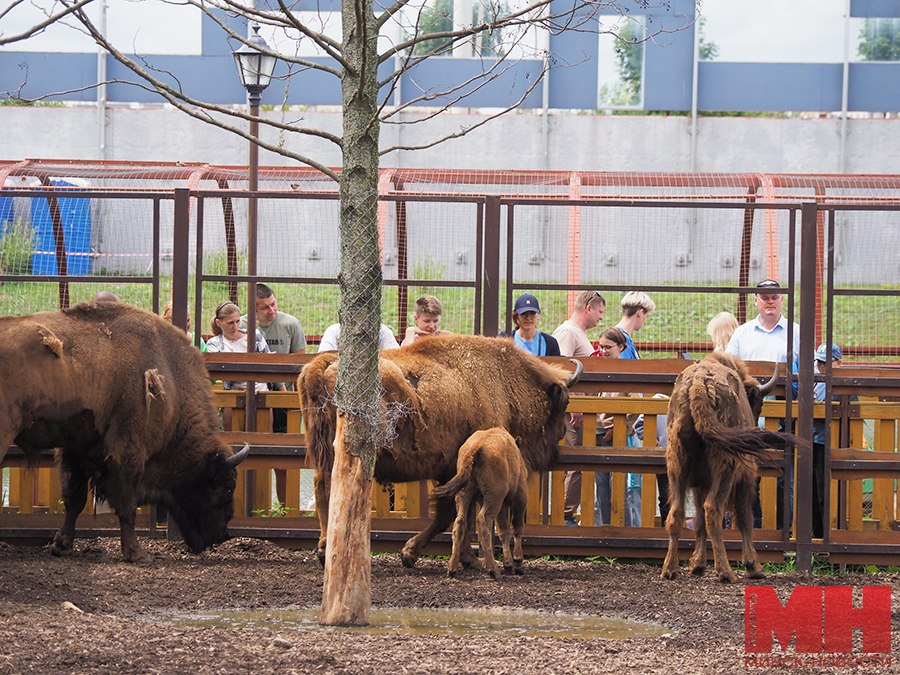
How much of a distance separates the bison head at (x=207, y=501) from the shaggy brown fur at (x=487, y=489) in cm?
173

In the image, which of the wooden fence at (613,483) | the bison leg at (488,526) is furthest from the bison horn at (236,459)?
the bison leg at (488,526)

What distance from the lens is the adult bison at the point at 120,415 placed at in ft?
20.6

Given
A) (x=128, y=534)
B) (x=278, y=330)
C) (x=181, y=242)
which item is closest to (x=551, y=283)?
(x=278, y=330)

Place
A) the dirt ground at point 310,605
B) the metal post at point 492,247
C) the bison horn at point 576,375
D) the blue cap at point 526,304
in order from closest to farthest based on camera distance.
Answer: the dirt ground at point 310,605
the bison horn at point 576,375
the metal post at point 492,247
the blue cap at point 526,304

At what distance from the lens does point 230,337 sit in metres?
8.42

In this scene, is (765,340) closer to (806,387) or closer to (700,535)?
(806,387)

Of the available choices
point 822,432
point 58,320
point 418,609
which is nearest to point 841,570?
point 822,432

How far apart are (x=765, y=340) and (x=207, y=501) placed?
4545 mm

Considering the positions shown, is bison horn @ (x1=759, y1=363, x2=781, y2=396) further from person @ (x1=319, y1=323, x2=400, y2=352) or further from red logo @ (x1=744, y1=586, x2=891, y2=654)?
person @ (x1=319, y1=323, x2=400, y2=352)

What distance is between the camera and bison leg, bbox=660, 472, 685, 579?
21.1 feet

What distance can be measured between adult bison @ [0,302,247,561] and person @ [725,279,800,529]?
406cm

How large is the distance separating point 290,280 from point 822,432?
4236mm

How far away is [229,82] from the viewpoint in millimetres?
19406

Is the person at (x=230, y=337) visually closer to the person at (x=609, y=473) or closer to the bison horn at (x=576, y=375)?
the bison horn at (x=576, y=375)
